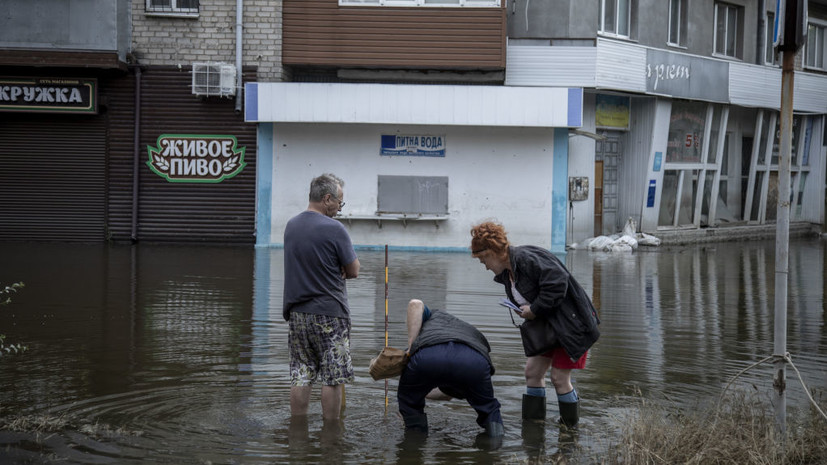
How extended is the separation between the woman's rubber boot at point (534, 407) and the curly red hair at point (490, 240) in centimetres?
109

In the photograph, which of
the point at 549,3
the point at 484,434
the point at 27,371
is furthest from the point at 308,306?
the point at 549,3

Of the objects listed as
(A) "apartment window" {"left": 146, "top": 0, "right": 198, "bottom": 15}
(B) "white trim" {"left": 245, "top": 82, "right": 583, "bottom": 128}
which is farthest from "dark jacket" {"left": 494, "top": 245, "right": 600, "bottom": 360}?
(A) "apartment window" {"left": 146, "top": 0, "right": 198, "bottom": 15}

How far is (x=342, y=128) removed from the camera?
74.9 ft

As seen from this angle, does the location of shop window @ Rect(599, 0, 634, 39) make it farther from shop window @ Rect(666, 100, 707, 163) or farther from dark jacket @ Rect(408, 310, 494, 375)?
dark jacket @ Rect(408, 310, 494, 375)

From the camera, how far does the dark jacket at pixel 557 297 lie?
6195 mm

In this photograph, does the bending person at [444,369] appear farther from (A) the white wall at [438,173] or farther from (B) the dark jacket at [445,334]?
(A) the white wall at [438,173]

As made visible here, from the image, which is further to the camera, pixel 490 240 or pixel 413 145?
pixel 413 145

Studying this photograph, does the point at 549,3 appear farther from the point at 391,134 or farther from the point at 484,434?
the point at 484,434

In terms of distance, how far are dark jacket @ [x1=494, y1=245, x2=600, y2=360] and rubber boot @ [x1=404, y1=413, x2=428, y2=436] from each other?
0.98 m

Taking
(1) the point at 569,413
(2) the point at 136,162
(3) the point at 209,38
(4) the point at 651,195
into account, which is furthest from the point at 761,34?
(1) the point at 569,413

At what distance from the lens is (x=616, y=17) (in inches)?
972

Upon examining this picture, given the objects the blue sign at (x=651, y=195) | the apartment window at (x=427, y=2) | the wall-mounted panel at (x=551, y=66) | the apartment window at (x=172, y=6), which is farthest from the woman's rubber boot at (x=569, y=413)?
the blue sign at (x=651, y=195)

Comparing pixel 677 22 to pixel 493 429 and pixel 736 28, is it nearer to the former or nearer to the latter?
pixel 736 28

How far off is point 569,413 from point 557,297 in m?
0.89
